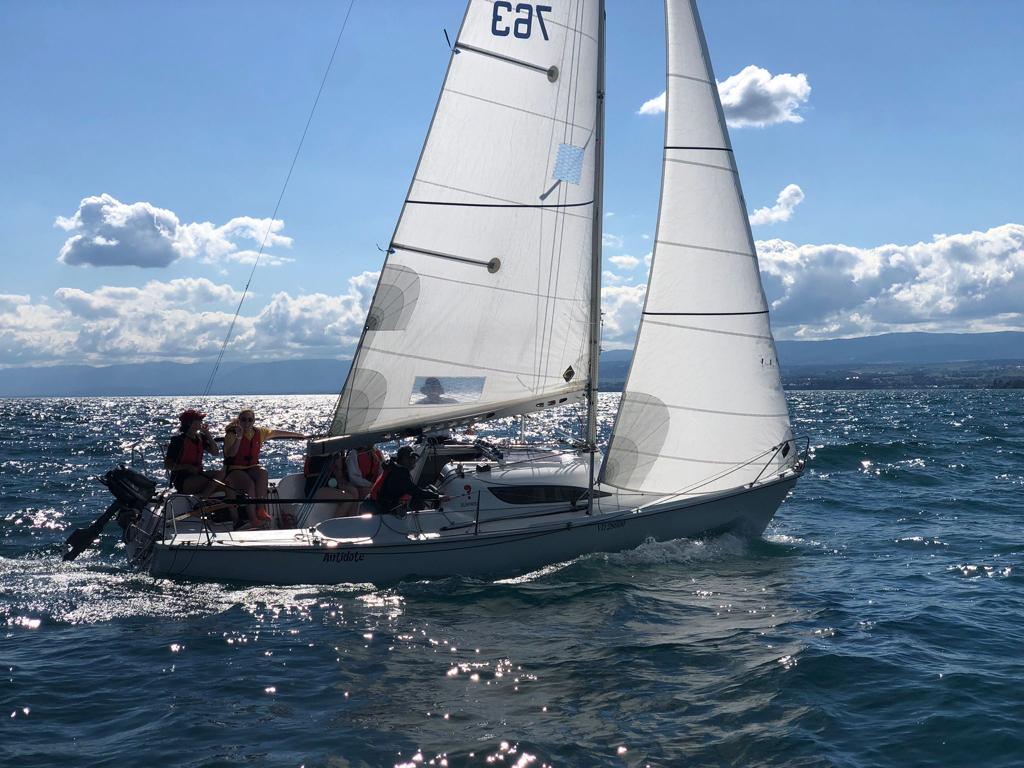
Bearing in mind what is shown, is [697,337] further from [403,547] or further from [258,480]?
[258,480]

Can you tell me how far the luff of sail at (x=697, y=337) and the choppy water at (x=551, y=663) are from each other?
1.40 meters

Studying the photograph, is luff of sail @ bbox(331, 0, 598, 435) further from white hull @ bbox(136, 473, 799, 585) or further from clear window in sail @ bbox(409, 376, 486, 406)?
white hull @ bbox(136, 473, 799, 585)

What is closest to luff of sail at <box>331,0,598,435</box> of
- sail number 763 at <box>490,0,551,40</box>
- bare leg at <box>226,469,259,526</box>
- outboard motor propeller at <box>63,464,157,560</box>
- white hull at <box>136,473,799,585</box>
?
sail number 763 at <box>490,0,551,40</box>

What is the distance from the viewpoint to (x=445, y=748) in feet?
23.2

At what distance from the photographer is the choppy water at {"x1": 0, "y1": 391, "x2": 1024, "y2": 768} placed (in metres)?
7.19

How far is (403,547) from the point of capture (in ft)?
38.8

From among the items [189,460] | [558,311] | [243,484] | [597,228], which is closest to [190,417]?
[189,460]

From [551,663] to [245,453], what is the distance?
21.1ft

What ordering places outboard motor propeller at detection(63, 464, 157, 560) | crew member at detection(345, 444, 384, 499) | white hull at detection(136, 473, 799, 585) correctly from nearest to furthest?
white hull at detection(136, 473, 799, 585) < outboard motor propeller at detection(63, 464, 157, 560) < crew member at detection(345, 444, 384, 499)

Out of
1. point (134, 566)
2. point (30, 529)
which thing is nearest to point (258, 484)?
point (134, 566)

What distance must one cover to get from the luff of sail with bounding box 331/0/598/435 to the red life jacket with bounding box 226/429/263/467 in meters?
1.28

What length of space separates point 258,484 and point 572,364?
17.3 feet

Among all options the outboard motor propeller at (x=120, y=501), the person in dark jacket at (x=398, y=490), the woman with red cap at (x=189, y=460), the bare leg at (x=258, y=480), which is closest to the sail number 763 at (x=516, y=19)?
the person in dark jacket at (x=398, y=490)

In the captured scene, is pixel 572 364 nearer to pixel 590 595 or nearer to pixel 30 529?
pixel 590 595
